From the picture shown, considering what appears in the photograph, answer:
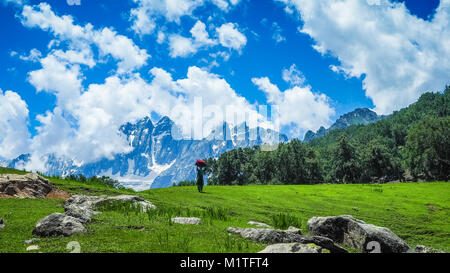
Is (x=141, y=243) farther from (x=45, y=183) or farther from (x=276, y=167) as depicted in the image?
(x=276, y=167)

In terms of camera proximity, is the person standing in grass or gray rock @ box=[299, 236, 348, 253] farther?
the person standing in grass

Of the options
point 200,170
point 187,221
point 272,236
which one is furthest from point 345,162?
point 272,236

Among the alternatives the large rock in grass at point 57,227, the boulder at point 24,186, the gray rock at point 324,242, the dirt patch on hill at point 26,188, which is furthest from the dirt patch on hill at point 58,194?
the gray rock at point 324,242

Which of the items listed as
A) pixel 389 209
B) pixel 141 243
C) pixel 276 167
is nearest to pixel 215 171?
pixel 276 167

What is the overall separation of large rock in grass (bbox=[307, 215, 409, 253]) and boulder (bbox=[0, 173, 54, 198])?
712 inches

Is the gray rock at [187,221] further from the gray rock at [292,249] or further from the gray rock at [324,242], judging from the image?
the gray rock at [292,249]

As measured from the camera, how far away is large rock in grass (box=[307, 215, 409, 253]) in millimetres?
12195

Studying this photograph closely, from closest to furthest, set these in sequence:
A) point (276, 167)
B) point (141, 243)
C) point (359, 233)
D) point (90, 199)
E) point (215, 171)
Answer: point (141, 243) < point (359, 233) < point (90, 199) < point (276, 167) < point (215, 171)

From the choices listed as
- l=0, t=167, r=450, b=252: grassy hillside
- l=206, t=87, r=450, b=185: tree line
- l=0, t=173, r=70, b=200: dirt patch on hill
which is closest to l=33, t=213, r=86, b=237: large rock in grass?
l=0, t=167, r=450, b=252: grassy hillside

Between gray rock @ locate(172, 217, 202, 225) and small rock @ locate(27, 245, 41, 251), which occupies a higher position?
small rock @ locate(27, 245, 41, 251)

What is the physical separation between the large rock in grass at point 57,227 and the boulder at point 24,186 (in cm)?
1039

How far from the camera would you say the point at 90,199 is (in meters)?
17.8

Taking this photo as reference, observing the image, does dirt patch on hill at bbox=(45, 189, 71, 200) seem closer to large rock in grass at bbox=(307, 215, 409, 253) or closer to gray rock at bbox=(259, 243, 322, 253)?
large rock in grass at bbox=(307, 215, 409, 253)
